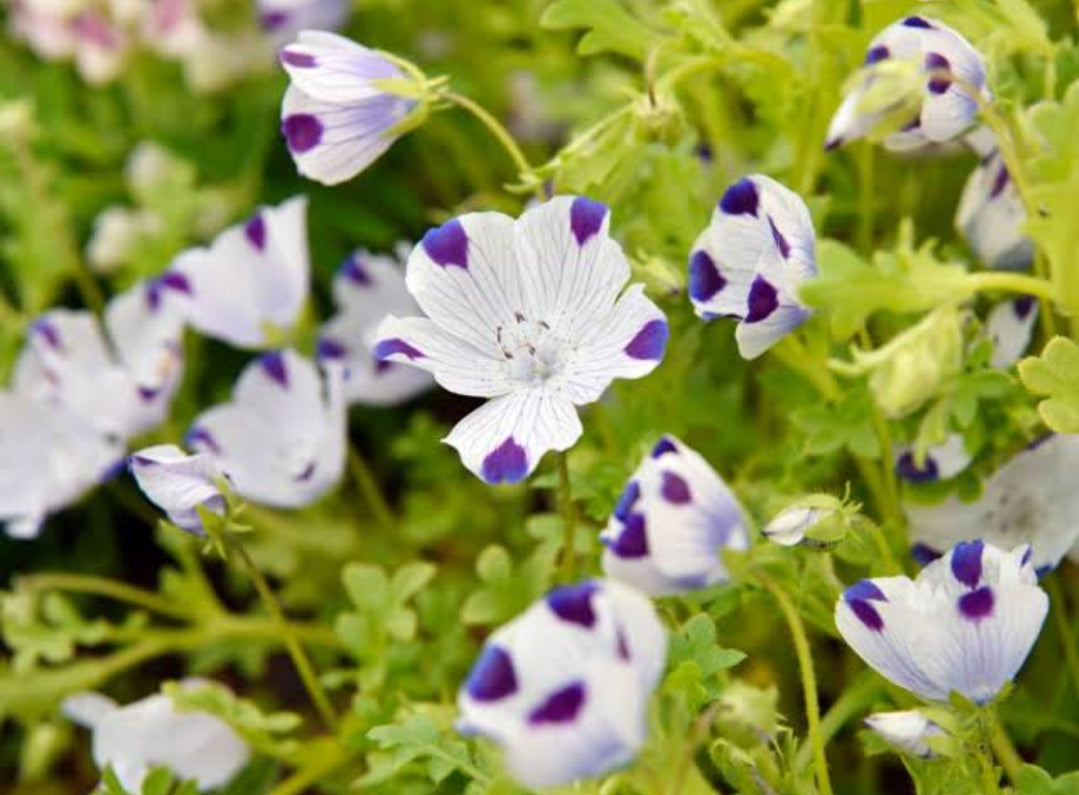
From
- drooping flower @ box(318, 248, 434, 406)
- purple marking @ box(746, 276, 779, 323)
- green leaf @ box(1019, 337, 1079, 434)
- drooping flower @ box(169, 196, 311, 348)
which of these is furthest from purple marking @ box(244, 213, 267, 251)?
green leaf @ box(1019, 337, 1079, 434)

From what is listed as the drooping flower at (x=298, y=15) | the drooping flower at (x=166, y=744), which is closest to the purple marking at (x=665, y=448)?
the drooping flower at (x=166, y=744)

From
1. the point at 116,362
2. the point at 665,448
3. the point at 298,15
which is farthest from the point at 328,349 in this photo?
the point at 665,448

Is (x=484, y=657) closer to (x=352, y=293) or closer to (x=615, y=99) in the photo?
(x=352, y=293)

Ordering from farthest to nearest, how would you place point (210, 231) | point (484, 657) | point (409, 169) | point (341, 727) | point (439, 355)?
point (409, 169), point (210, 231), point (341, 727), point (439, 355), point (484, 657)

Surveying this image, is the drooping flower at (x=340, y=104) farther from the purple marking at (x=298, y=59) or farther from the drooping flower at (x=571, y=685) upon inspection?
the drooping flower at (x=571, y=685)

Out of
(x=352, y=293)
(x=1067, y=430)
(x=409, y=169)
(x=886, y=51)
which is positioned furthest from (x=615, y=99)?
(x=1067, y=430)

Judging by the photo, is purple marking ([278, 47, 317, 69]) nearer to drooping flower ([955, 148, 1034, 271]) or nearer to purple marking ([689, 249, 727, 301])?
purple marking ([689, 249, 727, 301])

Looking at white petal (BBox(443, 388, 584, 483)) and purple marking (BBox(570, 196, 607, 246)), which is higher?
purple marking (BBox(570, 196, 607, 246))

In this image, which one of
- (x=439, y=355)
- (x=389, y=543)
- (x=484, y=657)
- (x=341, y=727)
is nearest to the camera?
(x=484, y=657)
